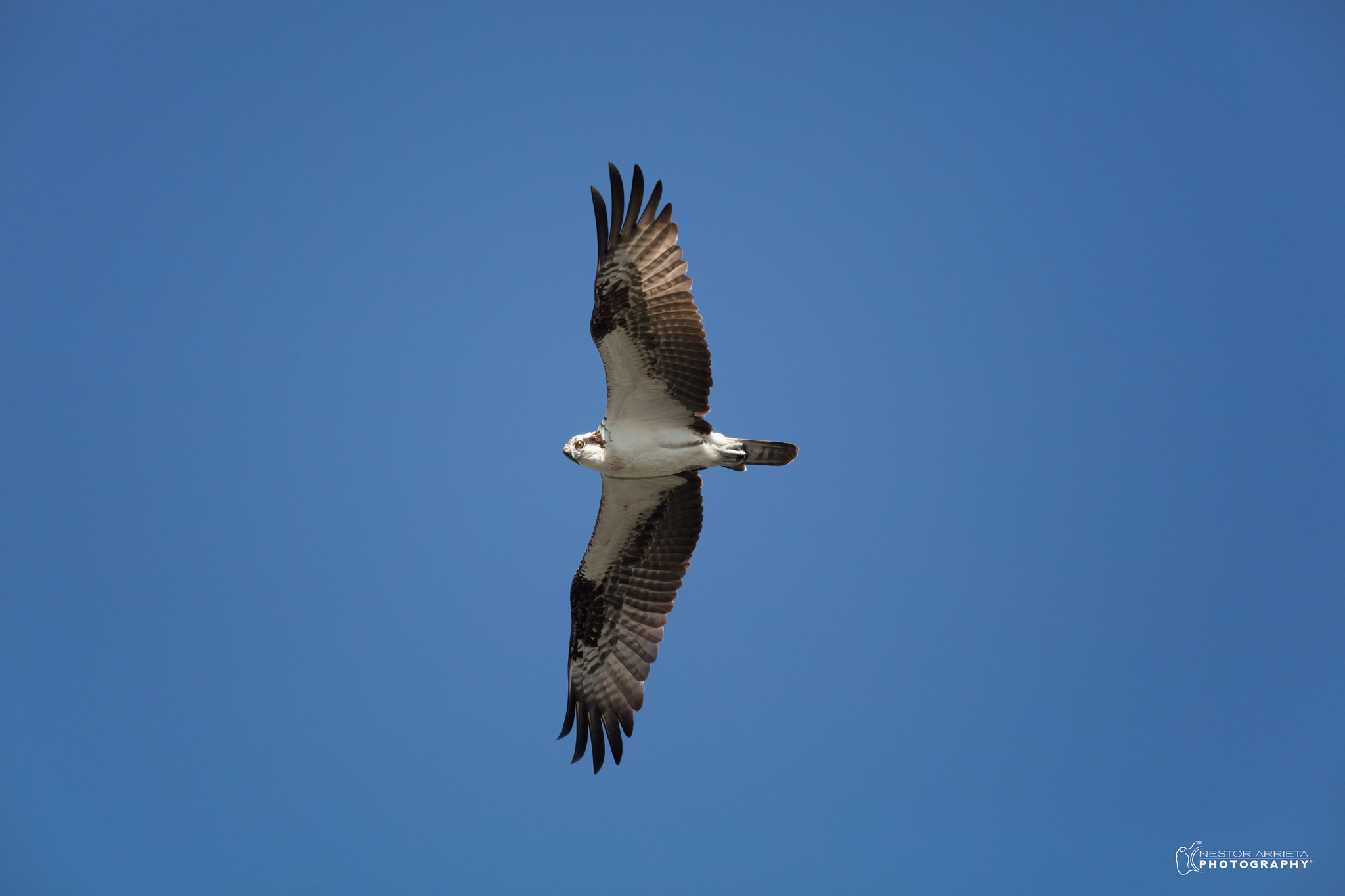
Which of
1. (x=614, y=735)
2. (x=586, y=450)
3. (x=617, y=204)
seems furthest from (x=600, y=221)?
(x=614, y=735)

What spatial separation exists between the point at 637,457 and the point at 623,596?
203cm

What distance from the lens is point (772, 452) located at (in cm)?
1025

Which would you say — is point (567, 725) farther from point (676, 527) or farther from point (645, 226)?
point (645, 226)

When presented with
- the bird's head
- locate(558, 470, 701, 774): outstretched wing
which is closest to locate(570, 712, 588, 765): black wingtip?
locate(558, 470, 701, 774): outstretched wing

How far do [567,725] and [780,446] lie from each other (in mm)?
4399

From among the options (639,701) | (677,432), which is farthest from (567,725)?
(677,432)

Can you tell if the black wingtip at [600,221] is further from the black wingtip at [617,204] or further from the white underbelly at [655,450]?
the white underbelly at [655,450]

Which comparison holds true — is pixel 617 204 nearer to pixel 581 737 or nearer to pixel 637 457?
pixel 637 457

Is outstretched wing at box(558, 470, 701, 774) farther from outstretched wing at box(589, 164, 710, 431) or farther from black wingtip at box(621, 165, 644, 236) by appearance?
black wingtip at box(621, 165, 644, 236)

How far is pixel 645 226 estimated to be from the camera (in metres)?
9.86

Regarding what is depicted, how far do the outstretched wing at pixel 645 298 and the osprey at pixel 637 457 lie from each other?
0.4 inches

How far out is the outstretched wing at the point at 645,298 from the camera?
980cm

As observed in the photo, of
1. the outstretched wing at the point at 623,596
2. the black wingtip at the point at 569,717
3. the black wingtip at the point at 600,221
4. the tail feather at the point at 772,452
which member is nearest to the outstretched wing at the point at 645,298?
the black wingtip at the point at 600,221

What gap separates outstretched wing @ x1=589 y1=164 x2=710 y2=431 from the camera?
980cm
